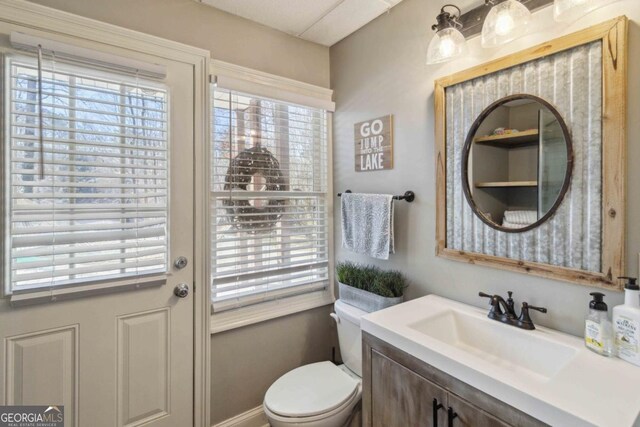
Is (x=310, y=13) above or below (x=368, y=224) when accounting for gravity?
above

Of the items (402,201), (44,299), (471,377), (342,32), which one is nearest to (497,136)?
(402,201)

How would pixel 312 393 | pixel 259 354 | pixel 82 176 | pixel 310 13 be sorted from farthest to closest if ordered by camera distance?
pixel 259 354
pixel 310 13
pixel 312 393
pixel 82 176

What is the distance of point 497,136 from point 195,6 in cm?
153

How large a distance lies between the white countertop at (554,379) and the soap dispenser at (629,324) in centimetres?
3

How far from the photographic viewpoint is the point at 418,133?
58.2 inches

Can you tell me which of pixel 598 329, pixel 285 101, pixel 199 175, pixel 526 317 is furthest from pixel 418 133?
pixel 199 175

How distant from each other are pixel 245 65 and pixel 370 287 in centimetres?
136

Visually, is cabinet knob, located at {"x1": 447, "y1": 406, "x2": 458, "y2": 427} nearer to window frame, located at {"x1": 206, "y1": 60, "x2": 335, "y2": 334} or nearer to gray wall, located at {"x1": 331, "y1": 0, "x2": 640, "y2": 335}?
gray wall, located at {"x1": 331, "y1": 0, "x2": 640, "y2": 335}

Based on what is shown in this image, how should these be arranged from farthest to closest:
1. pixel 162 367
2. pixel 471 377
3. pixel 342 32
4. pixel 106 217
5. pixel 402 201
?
pixel 342 32, pixel 402 201, pixel 162 367, pixel 106 217, pixel 471 377

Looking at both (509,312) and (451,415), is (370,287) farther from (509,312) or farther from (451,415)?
(451,415)

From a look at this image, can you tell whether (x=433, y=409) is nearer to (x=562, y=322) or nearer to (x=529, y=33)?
(x=562, y=322)

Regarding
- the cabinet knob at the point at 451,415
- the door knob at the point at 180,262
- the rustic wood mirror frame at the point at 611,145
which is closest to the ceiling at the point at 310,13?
the rustic wood mirror frame at the point at 611,145

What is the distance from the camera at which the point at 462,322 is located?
122 centimetres

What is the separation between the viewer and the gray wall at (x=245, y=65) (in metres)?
1.40
